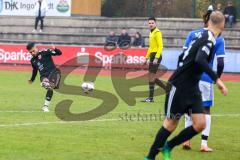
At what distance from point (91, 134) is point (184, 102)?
11.0 ft

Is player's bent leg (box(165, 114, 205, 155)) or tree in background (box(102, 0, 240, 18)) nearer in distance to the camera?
player's bent leg (box(165, 114, 205, 155))

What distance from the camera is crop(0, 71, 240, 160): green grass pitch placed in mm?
10156

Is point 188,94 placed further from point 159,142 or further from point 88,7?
point 88,7

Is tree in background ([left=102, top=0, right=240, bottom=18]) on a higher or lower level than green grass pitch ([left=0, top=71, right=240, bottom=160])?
higher

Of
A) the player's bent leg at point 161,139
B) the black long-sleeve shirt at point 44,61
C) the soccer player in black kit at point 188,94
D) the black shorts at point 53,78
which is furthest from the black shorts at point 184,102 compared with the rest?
the black long-sleeve shirt at point 44,61

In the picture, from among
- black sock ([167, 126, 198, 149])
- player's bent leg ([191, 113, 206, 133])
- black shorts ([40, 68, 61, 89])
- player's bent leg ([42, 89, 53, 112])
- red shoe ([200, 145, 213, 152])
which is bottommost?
player's bent leg ([42, 89, 53, 112])

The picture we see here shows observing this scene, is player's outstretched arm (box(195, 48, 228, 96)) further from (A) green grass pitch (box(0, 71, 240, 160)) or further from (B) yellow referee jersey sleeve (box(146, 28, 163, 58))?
(B) yellow referee jersey sleeve (box(146, 28, 163, 58))

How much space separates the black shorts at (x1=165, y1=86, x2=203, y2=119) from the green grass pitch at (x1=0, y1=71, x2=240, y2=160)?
107 cm

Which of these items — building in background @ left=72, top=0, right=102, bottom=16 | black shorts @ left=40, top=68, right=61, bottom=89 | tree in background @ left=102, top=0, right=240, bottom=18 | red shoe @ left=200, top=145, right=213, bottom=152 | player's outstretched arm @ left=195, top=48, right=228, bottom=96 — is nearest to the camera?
player's outstretched arm @ left=195, top=48, right=228, bottom=96

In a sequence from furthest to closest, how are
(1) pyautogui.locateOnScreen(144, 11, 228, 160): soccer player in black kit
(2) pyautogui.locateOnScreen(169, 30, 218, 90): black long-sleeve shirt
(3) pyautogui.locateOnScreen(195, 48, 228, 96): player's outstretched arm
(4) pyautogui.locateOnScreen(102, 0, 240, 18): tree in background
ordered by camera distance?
(4) pyautogui.locateOnScreen(102, 0, 240, 18): tree in background < (1) pyautogui.locateOnScreen(144, 11, 228, 160): soccer player in black kit < (2) pyautogui.locateOnScreen(169, 30, 218, 90): black long-sleeve shirt < (3) pyautogui.locateOnScreen(195, 48, 228, 96): player's outstretched arm

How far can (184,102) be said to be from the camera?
9219 mm

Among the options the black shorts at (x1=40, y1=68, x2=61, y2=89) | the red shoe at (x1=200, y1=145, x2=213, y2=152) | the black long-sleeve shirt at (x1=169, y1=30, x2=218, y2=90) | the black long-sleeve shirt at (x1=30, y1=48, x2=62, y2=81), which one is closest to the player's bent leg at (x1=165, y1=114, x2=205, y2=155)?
the black long-sleeve shirt at (x1=169, y1=30, x2=218, y2=90)

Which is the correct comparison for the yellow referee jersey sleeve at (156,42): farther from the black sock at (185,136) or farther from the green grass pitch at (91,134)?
the black sock at (185,136)

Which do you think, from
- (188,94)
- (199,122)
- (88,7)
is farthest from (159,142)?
(88,7)
